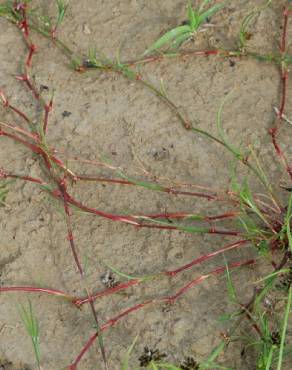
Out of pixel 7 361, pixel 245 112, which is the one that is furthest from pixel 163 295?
pixel 245 112

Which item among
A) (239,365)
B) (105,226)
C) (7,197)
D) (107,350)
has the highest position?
(7,197)

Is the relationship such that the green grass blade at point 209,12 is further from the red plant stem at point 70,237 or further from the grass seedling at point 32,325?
the grass seedling at point 32,325

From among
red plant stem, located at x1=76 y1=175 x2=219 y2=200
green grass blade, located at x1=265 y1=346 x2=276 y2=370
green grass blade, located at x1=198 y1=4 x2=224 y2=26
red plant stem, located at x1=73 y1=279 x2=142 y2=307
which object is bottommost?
green grass blade, located at x1=265 y1=346 x2=276 y2=370

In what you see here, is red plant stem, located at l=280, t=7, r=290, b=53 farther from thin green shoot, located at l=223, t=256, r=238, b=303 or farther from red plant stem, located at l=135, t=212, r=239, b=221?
thin green shoot, located at l=223, t=256, r=238, b=303

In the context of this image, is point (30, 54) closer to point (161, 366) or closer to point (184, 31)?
point (184, 31)

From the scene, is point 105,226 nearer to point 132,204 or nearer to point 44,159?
point 132,204

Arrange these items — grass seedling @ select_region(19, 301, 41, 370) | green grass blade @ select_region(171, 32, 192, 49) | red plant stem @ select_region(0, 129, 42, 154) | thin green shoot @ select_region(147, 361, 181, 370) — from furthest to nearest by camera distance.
A: green grass blade @ select_region(171, 32, 192, 49) < red plant stem @ select_region(0, 129, 42, 154) < grass seedling @ select_region(19, 301, 41, 370) < thin green shoot @ select_region(147, 361, 181, 370)

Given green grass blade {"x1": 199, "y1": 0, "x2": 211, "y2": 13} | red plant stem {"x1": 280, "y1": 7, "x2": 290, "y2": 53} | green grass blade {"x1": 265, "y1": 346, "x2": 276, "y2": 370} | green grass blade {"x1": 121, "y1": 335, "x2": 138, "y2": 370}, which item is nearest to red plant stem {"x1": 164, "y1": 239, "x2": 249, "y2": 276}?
green grass blade {"x1": 121, "y1": 335, "x2": 138, "y2": 370}
